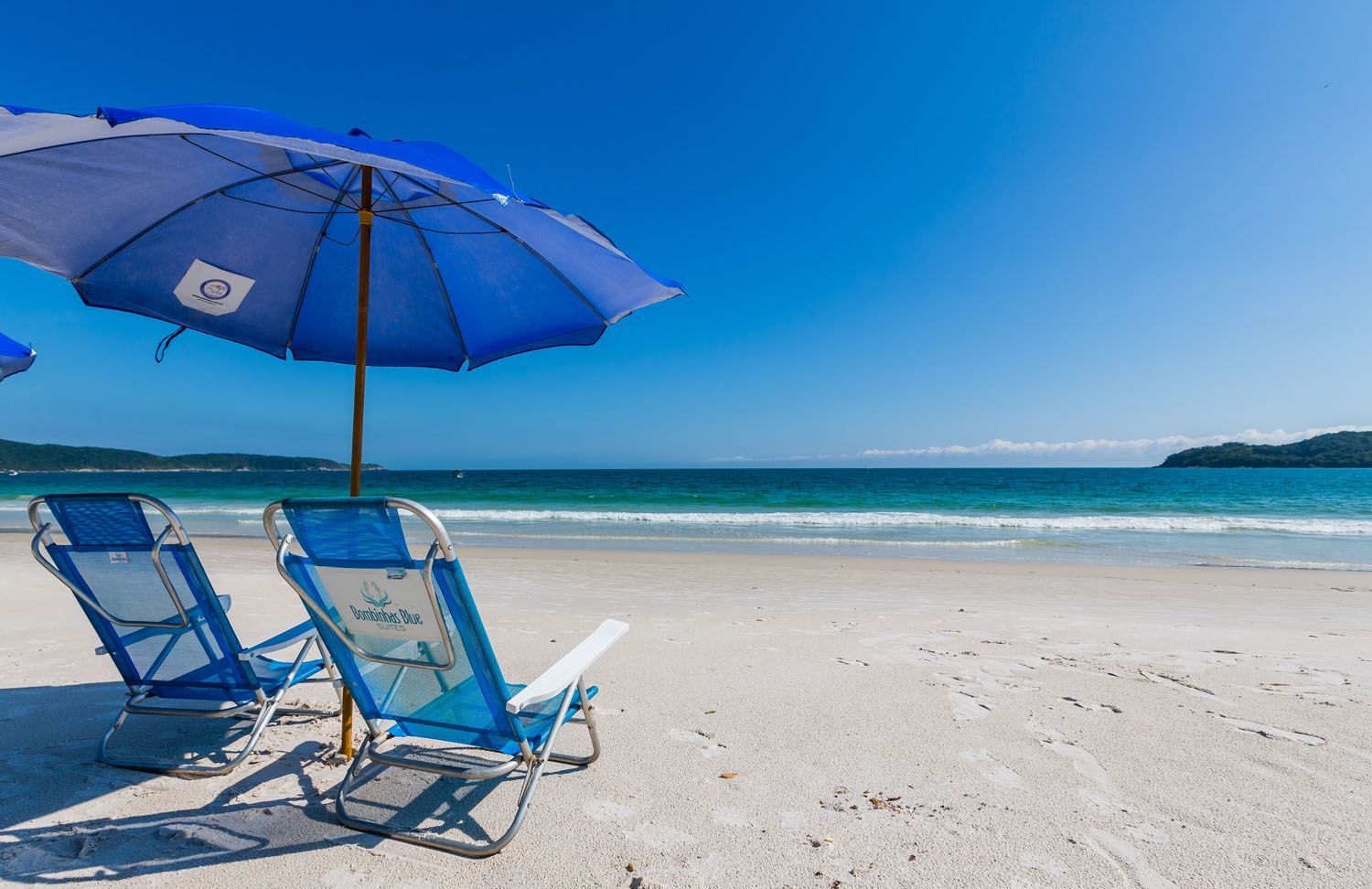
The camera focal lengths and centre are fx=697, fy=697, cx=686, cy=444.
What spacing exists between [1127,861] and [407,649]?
7.72 ft

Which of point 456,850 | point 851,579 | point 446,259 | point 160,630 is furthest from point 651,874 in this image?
point 851,579

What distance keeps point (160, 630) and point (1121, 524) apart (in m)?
21.0

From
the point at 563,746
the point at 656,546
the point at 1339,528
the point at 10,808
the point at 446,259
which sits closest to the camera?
the point at 10,808

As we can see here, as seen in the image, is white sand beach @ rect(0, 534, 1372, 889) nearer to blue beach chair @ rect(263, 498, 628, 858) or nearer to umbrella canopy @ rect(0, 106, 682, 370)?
blue beach chair @ rect(263, 498, 628, 858)

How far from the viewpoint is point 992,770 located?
2.79 meters

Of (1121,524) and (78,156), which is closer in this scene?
(78,156)

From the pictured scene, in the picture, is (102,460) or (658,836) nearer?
(658,836)

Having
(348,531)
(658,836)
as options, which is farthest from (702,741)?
(348,531)

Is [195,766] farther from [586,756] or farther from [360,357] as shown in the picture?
[360,357]

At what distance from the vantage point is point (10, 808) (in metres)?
2.36

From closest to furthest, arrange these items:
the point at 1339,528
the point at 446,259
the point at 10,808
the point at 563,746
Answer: the point at 10,808 < the point at 563,746 < the point at 446,259 < the point at 1339,528

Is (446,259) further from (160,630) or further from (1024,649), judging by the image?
(1024,649)

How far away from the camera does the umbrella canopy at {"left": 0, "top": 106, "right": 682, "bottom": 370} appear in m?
2.60

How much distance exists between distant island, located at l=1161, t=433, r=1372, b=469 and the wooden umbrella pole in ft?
288
